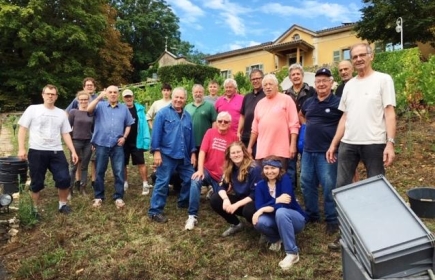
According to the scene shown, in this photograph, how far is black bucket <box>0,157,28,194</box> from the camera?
5.54 meters

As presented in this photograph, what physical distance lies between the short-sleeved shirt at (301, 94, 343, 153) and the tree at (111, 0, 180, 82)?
130 ft

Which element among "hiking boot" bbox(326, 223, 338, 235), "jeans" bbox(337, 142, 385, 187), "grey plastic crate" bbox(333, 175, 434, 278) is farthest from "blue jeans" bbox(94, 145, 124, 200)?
"grey plastic crate" bbox(333, 175, 434, 278)

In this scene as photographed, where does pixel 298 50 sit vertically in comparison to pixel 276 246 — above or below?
above

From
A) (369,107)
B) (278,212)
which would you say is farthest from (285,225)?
(369,107)

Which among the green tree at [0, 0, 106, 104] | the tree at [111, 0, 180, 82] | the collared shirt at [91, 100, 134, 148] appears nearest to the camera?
the collared shirt at [91, 100, 134, 148]

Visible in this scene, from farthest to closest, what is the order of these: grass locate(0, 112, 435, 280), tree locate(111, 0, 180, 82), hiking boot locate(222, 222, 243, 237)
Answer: tree locate(111, 0, 180, 82) < hiking boot locate(222, 222, 243, 237) < grass locate(0, 112, 435, 280)

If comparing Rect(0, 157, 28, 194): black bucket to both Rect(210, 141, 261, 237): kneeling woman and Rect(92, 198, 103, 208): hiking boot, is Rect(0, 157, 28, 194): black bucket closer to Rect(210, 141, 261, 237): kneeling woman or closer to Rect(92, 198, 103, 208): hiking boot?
Rect(92, 198, 103, 208): hiking boot

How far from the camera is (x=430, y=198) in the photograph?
4.41 m

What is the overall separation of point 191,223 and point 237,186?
0.76 meters

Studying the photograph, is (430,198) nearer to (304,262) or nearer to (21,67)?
(304,262)

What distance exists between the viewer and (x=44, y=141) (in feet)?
14.9

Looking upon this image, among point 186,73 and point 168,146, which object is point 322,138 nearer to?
point 168,146

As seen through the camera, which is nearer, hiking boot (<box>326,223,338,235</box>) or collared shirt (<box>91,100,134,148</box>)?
hiking boot (<box>326,223,338,235</box>)

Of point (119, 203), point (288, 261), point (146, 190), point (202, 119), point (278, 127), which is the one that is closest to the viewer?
point (288, 261)
